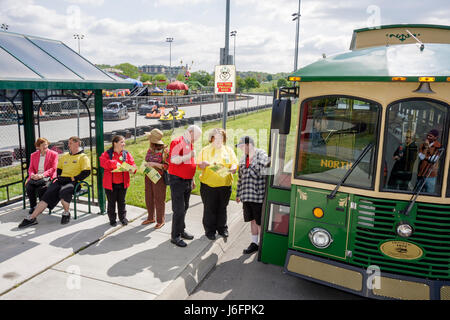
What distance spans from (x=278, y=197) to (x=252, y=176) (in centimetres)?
61

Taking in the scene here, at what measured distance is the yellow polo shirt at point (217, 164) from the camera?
17.8 feet

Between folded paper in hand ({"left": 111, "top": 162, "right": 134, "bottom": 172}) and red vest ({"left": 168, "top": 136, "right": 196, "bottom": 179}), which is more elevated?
red vest ({"left": 168, "top": 136, "right": 196, "bottom": 179})

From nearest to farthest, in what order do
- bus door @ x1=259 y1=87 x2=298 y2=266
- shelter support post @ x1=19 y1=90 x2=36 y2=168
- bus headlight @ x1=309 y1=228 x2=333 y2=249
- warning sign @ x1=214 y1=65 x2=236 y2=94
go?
bus headlight @ x1=309 y1=228 x2=333 y2=249 < bus door @ x1=259 y1=87 x2=298 y2=266 < shelter support post @ x1=19 y1=90 x2=36 y2=168 < warning sign @ x1=214 y1=65 x2=236 y2=94

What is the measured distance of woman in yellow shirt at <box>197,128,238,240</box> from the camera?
5477 millimetres

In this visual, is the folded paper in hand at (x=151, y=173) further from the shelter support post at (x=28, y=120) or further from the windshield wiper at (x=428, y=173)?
the windshield wiper at (x=428, y=173)

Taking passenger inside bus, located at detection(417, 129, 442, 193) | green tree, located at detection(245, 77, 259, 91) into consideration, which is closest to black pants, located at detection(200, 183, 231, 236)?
passenger inside bus, located at detection(417, 129, 442, 193)

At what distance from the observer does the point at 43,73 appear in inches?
216

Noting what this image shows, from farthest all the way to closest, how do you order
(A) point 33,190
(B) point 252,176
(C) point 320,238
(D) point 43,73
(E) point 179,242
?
(A) point 33,190 < (E) point 179,242 < (D) point 43,73 < (B) point 252,176 < (C) point 320,238

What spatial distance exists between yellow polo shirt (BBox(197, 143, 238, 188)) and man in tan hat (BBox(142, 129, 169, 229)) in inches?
33.8

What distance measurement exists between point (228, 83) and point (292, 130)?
3.80 metres

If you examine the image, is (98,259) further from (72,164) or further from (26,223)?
(72,164)

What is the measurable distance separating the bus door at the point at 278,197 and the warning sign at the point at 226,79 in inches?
128

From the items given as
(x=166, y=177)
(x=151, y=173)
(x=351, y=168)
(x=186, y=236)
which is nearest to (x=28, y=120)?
(x=151, y=173)

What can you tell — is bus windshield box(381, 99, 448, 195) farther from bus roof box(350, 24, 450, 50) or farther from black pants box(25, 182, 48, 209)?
black pants box(25, 182, 48, 209)
